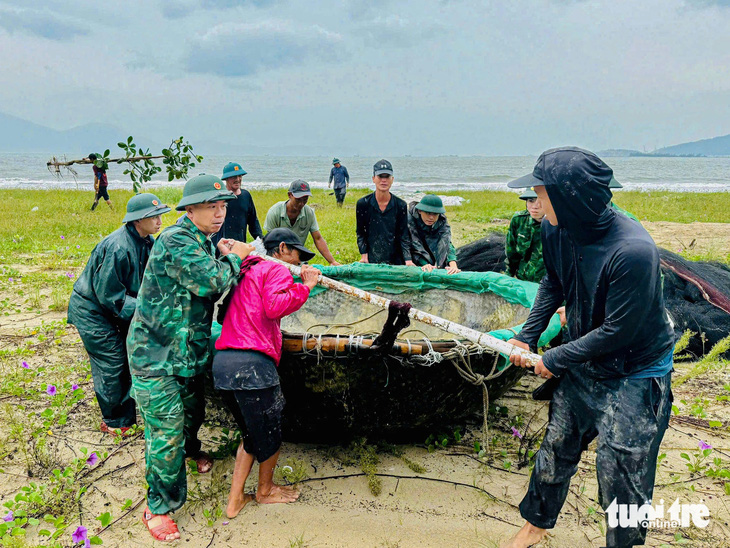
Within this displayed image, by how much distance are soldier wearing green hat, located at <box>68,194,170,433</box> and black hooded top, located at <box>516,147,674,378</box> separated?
8.18 ft

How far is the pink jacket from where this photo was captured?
2543 millimetres

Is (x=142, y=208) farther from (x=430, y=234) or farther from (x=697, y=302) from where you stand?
(x=697, y=302)

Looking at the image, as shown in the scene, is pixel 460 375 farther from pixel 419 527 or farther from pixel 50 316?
pixel 50 316

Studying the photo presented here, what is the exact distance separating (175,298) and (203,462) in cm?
119

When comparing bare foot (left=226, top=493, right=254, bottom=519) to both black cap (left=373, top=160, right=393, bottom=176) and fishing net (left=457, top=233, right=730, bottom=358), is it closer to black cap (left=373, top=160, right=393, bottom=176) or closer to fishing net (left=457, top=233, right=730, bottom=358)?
black cap (left=373, top=160, right=393, bottom=176)

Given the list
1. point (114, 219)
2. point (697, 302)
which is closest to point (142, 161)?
point (697, 302)

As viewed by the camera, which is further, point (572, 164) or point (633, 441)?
point (633, 441)

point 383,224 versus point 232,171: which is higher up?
point 232,171

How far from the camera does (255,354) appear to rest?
2570 millimetres

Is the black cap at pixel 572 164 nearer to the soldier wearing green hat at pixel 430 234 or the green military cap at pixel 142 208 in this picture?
the green military cap at pixel 142 208

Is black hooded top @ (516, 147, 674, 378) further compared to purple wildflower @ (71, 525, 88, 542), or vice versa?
purple wildflower @ (71, 525, 88, 542)

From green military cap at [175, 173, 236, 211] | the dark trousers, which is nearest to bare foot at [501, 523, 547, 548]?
the dark trousers

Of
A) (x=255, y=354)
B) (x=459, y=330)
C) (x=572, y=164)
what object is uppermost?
(x=572, y=164)

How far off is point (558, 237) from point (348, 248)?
22.7ft
